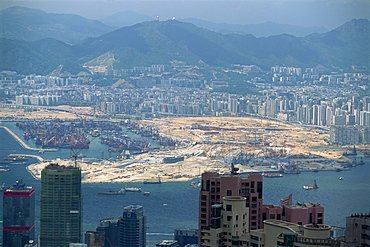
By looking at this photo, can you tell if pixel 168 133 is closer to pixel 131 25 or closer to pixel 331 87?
pixel 331 87

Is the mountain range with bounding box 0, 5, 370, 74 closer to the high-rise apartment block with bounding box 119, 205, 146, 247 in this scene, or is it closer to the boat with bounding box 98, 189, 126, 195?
the boat with bounding box 98, 189, 126, 195

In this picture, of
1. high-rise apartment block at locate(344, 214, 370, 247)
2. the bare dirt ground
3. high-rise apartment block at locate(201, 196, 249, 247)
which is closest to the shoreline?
the bare dirt ground

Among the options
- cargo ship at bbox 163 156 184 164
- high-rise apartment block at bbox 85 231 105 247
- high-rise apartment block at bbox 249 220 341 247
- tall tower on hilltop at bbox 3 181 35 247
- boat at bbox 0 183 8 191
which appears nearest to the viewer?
high-rise apartment block at bbox 249 220 341 247

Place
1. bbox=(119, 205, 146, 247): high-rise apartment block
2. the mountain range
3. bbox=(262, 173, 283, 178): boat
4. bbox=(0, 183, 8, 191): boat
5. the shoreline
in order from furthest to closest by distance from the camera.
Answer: the mountain range → bbox=(262, 173, 283, 178): boat → the shoreline → bbox=(0, 183, 8, 191): boat → bbox=(119, 205, 146, 247): high-rise apartment block

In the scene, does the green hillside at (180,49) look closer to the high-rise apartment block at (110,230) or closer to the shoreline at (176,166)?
the shoreline at (176,166)

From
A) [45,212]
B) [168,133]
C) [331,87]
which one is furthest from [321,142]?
[45,212]

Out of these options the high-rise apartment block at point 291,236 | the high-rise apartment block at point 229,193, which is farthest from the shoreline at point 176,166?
the high-rise apartment block at point 291,236

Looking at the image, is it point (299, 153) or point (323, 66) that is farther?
point (323, 66)
